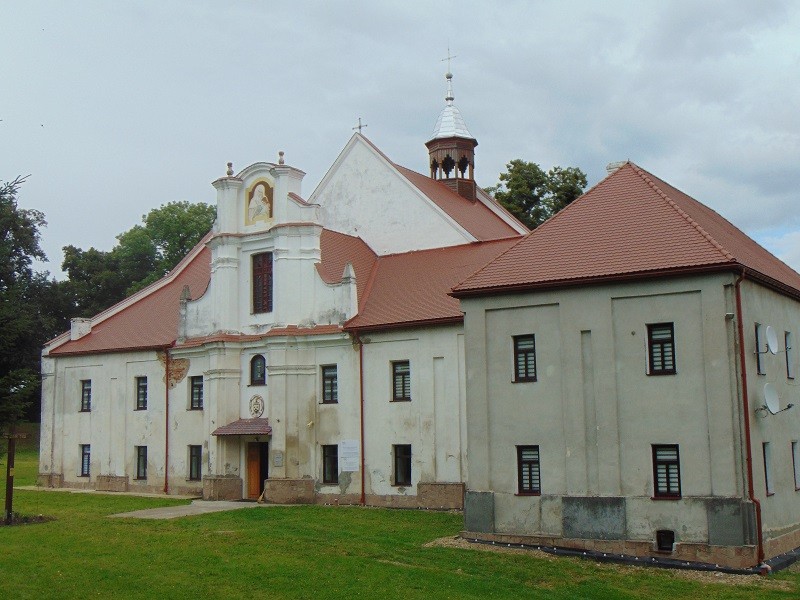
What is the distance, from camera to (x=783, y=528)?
72.9 feet

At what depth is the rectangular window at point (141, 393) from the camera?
37156 millimetres

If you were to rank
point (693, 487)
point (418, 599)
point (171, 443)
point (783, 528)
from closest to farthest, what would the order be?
1. point (418, 599)
2. point (693, 487)
3. point (783, 528)
4. point (171, 443)

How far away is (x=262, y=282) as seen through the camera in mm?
34125

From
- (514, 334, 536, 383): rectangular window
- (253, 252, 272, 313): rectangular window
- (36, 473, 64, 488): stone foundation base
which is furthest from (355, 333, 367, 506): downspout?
(36, 473, 64, 488): stone foundation base

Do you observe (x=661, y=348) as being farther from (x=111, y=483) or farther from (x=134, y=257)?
(x=134, y=257)

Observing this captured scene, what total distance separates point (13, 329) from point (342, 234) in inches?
679

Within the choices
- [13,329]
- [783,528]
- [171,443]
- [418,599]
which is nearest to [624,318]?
[783,528]

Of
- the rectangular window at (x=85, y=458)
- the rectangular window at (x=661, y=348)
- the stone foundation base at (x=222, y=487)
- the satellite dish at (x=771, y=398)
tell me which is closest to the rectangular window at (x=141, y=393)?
the rectangular window at (x=85, y=458)

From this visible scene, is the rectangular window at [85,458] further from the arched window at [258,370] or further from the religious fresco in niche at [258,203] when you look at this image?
the religious fresco in niche at [258,203]

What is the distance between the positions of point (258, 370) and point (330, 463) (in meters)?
4.35

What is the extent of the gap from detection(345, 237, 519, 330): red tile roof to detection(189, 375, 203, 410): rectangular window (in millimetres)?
6962

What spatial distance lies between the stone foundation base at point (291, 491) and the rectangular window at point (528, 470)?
34.8 ft

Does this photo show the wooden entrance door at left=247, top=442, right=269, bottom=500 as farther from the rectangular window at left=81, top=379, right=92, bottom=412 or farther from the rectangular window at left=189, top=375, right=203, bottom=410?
the rectangular window at left=81, top=379, right=92, bottom=412

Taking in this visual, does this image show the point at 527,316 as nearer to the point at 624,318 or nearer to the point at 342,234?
the point at 624,318
